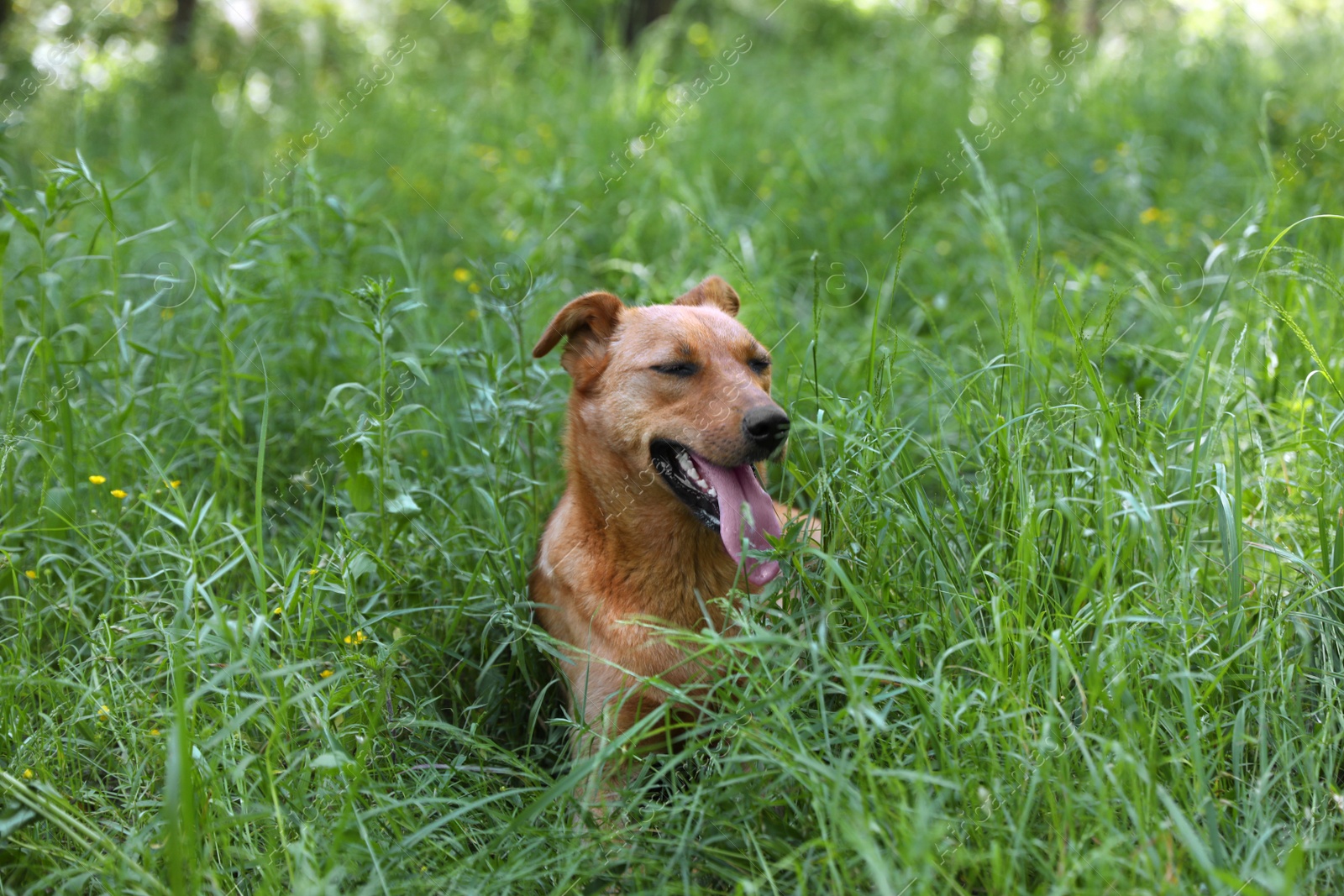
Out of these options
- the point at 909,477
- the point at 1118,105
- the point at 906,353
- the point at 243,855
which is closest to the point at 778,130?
the point at 1118,105

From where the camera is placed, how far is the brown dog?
2.63 meters

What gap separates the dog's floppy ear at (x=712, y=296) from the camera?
354 centimetres

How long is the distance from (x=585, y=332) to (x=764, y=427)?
0.89 meters

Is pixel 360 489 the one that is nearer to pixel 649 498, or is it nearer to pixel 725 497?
pixel 649 498

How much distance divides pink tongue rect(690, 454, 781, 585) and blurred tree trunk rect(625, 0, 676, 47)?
285 inches

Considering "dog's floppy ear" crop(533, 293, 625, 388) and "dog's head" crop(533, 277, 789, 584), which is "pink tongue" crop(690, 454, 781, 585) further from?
"dog's floppy ear" crop(533, 293, 625, 388)

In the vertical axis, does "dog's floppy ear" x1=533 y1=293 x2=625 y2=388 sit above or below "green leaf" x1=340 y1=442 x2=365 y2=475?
below

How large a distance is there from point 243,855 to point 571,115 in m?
5.46

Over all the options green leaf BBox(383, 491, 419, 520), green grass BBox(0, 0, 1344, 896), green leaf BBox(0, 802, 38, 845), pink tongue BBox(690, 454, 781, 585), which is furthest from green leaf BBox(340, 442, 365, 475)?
green leaf BBox(0, 802, 38, 845)

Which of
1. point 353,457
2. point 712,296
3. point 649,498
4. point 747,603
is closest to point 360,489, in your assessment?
point 353,457

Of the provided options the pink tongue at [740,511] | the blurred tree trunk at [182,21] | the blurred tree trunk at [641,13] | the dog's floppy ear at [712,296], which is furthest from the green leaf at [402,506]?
the blurred tree trunk at [182,21]

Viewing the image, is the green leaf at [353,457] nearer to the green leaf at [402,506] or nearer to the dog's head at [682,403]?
the green leaf at [402,506]

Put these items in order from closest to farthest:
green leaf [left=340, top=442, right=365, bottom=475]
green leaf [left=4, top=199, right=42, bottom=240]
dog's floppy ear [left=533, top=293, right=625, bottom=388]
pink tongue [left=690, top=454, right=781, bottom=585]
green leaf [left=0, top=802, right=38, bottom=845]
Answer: green leaf [left=0, top=802, right=38, bottom=845] → pink tongue [left=690, top=454, right=781, bottom=585] → green leaf [left=340, top=442, right=365, bottom=475] → green leaf [left=4, top=199, right=42, bottom=240] → dog's floppy ear [left=533, top=293, right=625, bottom=388]

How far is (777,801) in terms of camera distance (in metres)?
Result: 1.98
